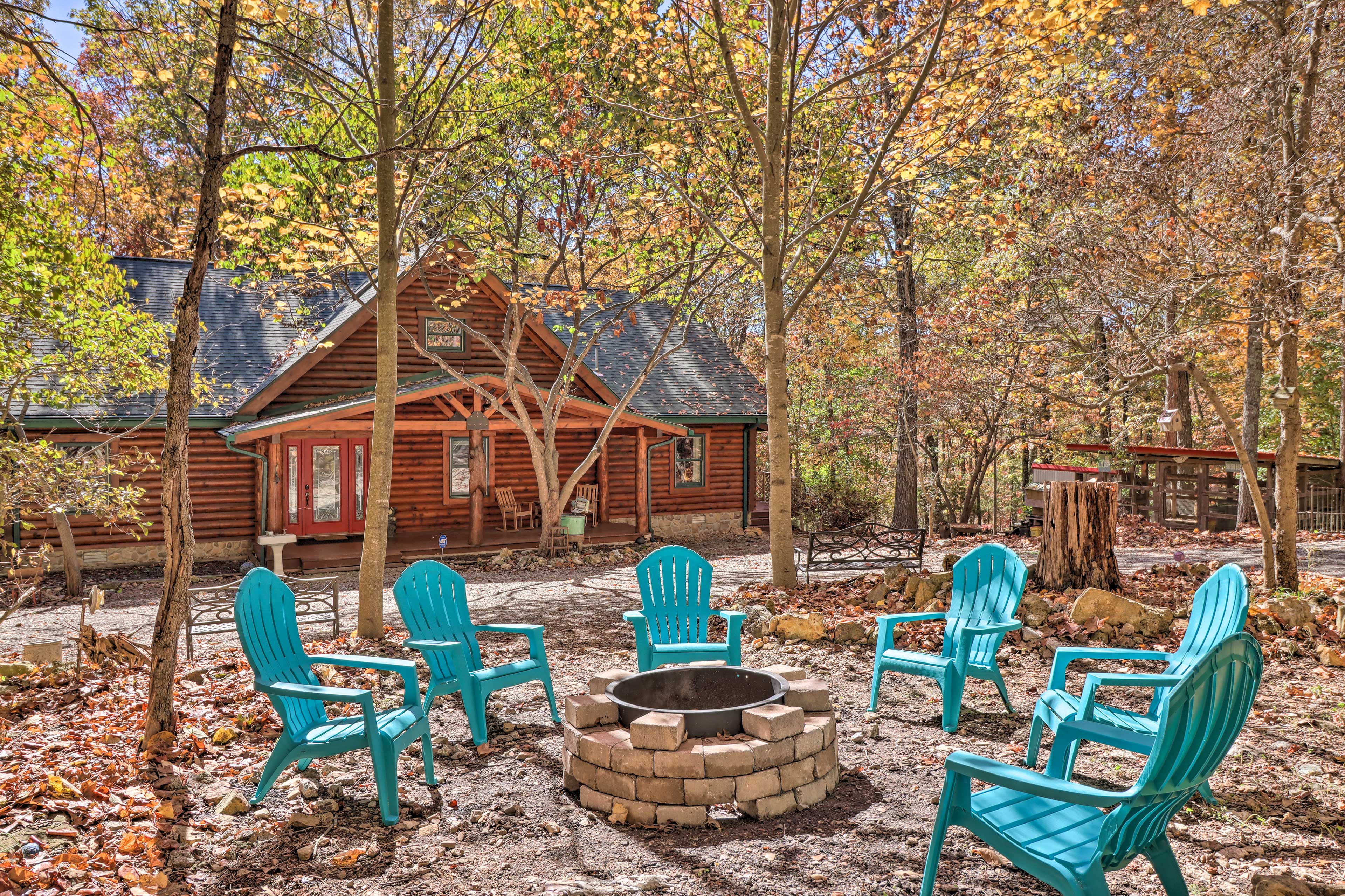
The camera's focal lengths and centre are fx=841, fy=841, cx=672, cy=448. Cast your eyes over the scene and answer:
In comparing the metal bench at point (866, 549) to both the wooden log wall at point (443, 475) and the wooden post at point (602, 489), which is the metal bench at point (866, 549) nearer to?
the wooden post at point (602, 489)

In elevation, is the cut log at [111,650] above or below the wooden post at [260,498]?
below

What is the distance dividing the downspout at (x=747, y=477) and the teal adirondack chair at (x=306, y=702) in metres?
14.2

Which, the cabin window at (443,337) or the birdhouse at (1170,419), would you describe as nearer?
the birdhouse at (1170,419)

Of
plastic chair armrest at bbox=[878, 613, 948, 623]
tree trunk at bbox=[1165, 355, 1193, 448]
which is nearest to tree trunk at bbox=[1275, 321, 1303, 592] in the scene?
tree trunk at bbox=[1165, 355, 1193, 448]

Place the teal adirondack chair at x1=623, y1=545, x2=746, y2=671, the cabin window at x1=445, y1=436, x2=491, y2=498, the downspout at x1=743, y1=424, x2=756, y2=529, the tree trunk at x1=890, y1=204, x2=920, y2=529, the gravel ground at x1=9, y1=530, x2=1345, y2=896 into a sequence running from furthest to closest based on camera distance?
the downspout at x1=743, y1=424, x2=756, y2=529 → the tree trunk at x1=890, y1=204, x2=920, y2=529 → the cabin window at x1=445, y1=436, x2=491, y2=498 → the teal adirondack chair at x1=623, y1=545, x2=746, y2=671 → the gravel ground at x1=9, y1=530, x2=1345, y2=896

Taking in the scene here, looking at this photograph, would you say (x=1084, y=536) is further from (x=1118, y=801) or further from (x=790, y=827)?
(x=1118, y=801)

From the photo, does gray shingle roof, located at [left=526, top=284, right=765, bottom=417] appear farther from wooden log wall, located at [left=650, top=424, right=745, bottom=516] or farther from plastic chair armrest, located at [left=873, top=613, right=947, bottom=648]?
plastic chair armrest, located at [left=873, top=613, right=947, bottom=648]

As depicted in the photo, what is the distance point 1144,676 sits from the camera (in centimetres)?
389

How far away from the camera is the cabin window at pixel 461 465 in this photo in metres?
15.9

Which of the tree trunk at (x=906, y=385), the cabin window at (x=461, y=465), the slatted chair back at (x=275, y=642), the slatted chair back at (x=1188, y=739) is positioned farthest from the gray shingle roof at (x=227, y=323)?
the slatted chair back at (x=1188, y=739)

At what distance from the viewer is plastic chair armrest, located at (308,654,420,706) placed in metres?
4.13

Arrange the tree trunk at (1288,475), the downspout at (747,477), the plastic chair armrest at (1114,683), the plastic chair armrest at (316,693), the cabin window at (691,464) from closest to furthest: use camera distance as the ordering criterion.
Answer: the plastic chair armrest at (316,693) → the plastic chair armrest at (1114,683) → the tree trunk at (1288,475) → the cabin window at (691,464) → the downspout at (747,477)

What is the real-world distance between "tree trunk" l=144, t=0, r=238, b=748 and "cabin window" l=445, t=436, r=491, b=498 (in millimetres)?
11375

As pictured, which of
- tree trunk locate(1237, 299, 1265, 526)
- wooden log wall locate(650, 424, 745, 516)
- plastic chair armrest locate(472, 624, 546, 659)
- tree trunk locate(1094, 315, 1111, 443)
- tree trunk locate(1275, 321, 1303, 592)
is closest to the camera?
plastic chair armrest locate(472, 624, 546, 659)
